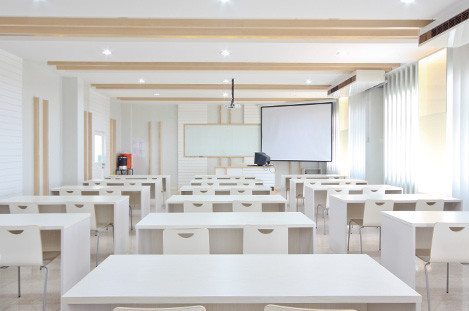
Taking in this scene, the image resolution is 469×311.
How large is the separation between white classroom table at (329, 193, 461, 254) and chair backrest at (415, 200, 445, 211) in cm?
7

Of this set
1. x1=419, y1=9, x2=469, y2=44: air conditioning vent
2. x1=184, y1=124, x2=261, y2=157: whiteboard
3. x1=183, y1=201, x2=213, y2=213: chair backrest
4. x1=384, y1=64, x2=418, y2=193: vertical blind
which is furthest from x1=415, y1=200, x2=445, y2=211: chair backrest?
x1=184, y1=124, x2=261, y2=157: whiteboard

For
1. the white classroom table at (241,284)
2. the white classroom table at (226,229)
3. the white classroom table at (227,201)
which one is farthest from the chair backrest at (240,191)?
the white classroom table at (241,284)

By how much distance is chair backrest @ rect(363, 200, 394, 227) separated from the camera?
564cm

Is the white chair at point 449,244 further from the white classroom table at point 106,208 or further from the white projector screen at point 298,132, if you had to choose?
the white projector screen at point 298,132

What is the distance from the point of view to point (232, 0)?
18.4 feet

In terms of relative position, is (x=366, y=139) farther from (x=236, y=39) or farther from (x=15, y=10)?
(x=15, y=10)

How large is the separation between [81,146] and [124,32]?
4.93 meters

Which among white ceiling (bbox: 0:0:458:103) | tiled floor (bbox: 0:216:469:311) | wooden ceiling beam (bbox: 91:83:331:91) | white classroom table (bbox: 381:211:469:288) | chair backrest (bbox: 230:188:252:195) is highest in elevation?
white ceiling (bbox: 0:0:458:103)

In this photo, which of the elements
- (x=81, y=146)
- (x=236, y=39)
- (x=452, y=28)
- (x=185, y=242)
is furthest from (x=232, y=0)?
(x=81, y=146)

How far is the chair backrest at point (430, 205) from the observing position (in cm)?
552

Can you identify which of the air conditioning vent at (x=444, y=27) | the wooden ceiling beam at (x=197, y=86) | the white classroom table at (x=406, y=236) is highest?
the wooden ceiling beam at (x=197, y=86)

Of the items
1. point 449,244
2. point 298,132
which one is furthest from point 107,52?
point 298,132

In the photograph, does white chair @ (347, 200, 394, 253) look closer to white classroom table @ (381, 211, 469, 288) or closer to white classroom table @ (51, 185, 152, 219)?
white classroom table @ (381, 211, 469, 288)

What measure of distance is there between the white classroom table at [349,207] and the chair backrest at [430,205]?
71 mm
